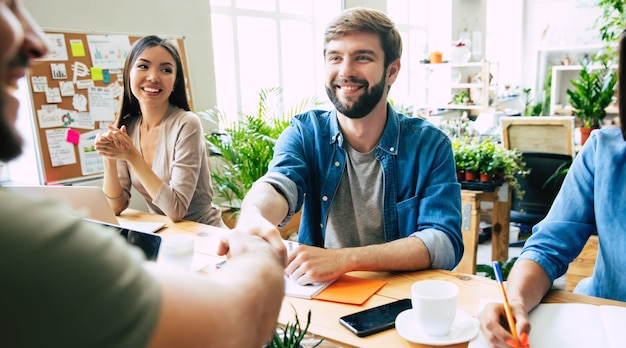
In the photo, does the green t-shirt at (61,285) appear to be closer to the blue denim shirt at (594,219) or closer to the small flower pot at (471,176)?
the blue denim shirt at (594,219)

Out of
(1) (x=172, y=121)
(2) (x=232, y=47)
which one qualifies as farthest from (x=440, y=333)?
(2) (x=232, y=47)

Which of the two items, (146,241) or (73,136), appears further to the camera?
(73,136)

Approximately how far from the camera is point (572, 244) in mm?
1294

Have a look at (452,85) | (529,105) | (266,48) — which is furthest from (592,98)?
(529,105)

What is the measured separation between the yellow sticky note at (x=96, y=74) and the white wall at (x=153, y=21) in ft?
0.72

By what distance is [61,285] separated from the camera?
1.24 ft

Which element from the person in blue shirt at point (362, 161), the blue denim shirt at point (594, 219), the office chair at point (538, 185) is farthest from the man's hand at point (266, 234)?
the office chair at point (538, 185)

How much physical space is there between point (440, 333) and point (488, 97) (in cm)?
596

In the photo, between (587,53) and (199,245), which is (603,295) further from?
(587,53)

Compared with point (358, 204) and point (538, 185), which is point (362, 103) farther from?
point (538, 185)

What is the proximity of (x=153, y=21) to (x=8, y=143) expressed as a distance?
3.12 metres

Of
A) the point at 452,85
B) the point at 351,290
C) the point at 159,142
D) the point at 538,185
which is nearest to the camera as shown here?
the point at 351,290

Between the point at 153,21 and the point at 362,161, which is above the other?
the point at 153,21

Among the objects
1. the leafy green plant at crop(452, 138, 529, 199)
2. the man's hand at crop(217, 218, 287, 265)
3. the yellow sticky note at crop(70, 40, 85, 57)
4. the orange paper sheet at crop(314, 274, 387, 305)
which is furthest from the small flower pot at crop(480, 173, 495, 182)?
the yellow sticky note at crop(70, 40, 85, 57)
